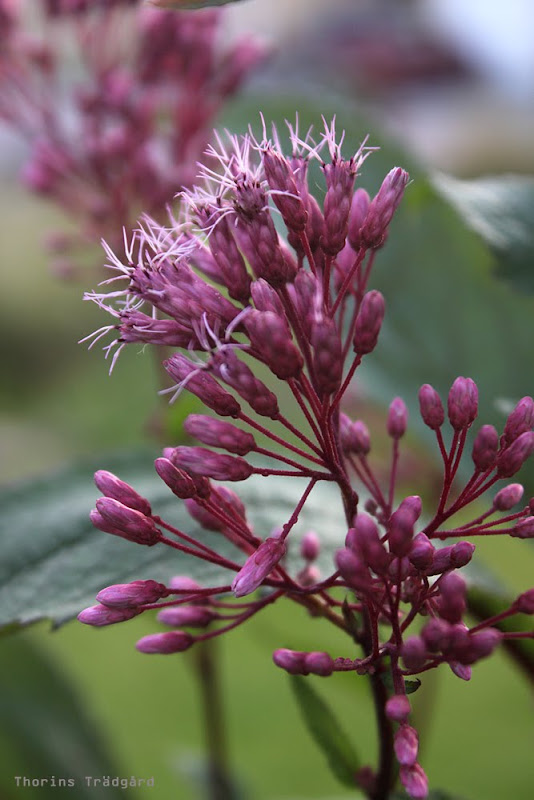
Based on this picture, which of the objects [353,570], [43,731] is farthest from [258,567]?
[43,731]

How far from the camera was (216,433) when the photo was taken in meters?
0.45

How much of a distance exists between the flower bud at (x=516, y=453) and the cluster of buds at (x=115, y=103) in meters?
0.55

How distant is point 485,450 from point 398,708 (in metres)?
0.15

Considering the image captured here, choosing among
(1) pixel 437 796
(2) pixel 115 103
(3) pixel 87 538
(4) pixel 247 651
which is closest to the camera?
(1) pixel 437 796

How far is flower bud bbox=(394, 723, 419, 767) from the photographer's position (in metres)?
0.41

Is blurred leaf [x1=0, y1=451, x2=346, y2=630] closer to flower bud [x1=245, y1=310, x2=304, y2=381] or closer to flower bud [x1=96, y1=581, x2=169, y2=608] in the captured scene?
flower bud [x1=96, y1=581, x2=169, y2=608]

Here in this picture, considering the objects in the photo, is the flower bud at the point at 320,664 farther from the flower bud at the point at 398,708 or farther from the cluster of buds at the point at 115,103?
the cluster of buds at the point at 115,103

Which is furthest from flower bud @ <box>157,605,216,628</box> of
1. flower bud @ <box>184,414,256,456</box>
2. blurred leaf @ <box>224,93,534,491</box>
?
blurred leaf @ <box>224,93,534,491</box>

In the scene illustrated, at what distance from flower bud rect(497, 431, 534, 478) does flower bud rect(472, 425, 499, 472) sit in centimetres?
1

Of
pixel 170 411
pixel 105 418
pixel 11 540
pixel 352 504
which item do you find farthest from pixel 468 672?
pixel 105 418

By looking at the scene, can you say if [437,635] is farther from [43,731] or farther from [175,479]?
[43,731]

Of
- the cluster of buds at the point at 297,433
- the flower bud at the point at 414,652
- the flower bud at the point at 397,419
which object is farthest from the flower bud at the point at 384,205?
the flower bud at the point at 414,652

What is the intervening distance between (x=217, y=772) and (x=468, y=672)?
50 centimetres

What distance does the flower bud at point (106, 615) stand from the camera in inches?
18.6
